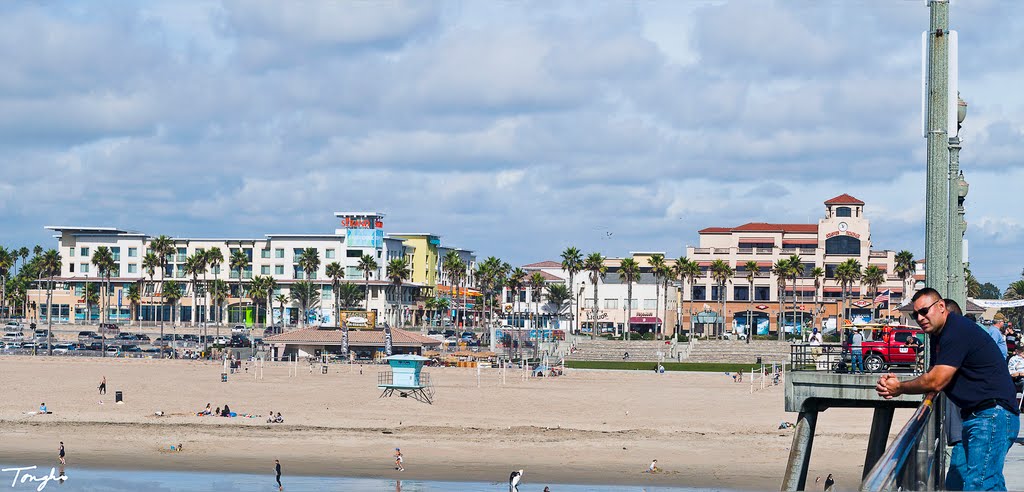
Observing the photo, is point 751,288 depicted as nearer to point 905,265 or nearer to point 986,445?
point 905,265

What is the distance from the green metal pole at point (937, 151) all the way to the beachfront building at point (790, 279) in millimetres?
109641

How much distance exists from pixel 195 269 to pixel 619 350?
56.4 m

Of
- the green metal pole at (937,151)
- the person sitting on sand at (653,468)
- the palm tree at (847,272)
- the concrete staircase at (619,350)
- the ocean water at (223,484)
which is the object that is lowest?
the ocean water at (223,484)

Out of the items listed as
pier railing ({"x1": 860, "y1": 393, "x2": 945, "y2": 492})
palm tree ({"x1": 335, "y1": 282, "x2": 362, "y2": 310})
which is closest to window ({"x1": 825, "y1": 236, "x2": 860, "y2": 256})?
palm tree ({"x1": 335, "y1": 282, "x2": 362, "y2": 310})

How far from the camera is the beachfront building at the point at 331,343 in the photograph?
9506cm

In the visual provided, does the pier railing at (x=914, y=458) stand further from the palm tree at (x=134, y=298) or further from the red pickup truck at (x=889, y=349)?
the palm tree at (x=134, y=298)

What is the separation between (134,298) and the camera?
139250 mm

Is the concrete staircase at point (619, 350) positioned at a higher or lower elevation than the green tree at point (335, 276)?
lower

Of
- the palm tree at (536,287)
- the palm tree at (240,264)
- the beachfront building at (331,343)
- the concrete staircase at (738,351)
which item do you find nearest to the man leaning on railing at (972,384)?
the concrete staircase at (738,351)

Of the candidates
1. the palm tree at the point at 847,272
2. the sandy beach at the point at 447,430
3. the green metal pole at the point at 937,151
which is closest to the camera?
the green metal pole at the point at 937,151

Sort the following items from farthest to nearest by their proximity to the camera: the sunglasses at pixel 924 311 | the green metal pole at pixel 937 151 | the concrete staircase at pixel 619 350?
the concrete staircase at pixel 619 350 < the green metal pole at pixel 937 151 < the sunglasses at pixel 924 311

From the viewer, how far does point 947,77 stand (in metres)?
12.1

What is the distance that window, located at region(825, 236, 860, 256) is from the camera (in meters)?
124

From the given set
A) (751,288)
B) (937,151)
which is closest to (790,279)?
(751,288)
